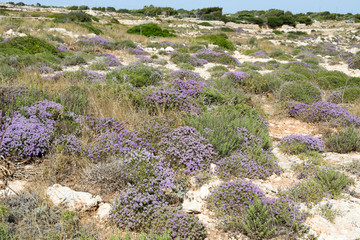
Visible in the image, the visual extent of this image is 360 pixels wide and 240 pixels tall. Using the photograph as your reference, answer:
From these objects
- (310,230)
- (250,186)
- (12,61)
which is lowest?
(310,230)

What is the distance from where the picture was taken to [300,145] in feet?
17.2

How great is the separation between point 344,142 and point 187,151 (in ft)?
11.0

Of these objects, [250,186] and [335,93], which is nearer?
[250,186]

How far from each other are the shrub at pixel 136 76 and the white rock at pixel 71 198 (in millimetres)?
5181

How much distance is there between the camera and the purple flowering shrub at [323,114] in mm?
6518

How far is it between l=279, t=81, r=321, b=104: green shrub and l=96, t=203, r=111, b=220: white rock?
6.75 metres

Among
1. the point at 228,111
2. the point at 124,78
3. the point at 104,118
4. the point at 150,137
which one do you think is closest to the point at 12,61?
the point at 124,78

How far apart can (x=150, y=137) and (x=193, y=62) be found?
32.5 feet

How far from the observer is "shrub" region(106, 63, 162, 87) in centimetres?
854

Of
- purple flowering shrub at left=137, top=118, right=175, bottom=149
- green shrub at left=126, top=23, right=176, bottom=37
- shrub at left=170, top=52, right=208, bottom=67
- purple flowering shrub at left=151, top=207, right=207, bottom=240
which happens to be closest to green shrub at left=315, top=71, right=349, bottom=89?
shrub at left=170, top=52, right=208, bottom=67

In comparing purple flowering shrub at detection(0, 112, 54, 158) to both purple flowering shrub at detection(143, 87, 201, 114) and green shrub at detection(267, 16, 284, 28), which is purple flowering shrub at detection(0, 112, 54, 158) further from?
green shrub at detection(267, 16, 284, 28)

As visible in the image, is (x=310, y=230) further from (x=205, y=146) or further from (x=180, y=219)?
(x=205, y=146)

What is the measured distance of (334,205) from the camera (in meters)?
3.68

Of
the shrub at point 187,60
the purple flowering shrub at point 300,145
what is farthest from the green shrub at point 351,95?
the shrub at point 187,60
